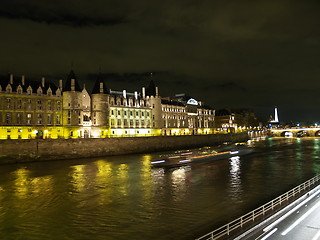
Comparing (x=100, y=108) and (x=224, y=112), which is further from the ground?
(x=224, y=112)

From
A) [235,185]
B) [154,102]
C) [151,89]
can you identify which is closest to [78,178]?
[235,185]

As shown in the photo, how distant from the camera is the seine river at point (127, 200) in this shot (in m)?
15.5

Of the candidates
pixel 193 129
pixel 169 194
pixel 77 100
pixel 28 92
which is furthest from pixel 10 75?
pixel 193 129

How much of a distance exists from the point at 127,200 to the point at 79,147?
30.6 m

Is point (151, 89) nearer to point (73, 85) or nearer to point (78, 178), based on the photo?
point (73, 85)

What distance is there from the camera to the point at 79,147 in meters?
49.9

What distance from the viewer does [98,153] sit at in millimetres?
52562

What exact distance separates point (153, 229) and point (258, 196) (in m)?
10.6

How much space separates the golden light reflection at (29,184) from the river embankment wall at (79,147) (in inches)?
384

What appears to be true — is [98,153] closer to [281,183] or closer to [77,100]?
[77,100]

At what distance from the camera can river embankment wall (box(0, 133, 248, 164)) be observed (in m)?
42.6

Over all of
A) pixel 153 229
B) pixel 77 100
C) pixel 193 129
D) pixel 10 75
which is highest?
pixel 10 75

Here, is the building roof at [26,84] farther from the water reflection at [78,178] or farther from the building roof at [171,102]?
the building roof at [171,102]

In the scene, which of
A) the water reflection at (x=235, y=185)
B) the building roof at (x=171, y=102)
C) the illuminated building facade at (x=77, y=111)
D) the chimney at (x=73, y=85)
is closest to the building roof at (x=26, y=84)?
the illuminated building facade at (x=77, y=111)
